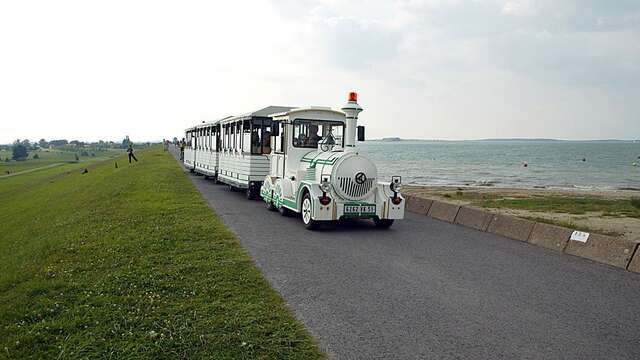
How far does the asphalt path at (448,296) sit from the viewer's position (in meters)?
5.34

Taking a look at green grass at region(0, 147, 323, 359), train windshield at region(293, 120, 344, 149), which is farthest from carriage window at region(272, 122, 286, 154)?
green grass at region(0, 147, 323, 359)

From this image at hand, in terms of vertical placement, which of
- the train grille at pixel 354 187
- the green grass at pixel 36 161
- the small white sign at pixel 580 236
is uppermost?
the train grille at pixel 354 187

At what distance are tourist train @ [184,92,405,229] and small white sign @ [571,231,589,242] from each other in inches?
163

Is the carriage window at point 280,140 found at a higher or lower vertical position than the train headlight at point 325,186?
higher

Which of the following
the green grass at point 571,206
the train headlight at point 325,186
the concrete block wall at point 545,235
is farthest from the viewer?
the green grass at point 571,206

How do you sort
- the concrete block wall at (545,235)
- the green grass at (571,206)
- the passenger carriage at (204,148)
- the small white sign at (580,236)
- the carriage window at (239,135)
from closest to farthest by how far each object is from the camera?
the concrete block wall at (545,235) < the small white sign at (580,236) < the green grass at (571,206) < the carriage window at (239,135) < the passenger carriage at (204,148)

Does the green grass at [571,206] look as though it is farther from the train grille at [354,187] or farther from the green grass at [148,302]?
the green grass at [148,302]

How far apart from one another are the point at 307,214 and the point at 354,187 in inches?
55.2

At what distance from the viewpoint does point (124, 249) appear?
32.1 ft

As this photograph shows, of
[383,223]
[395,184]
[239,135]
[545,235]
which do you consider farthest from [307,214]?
→ [239,135]

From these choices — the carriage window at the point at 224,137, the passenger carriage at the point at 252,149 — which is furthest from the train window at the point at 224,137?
the passenger carriage at the point at 252,149

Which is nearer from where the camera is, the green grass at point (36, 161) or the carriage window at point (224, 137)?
the carriage window at point (224, 137)

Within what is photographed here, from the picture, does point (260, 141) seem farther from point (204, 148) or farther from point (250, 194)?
point (204, 148)

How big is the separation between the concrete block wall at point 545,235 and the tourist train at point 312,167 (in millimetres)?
2077
